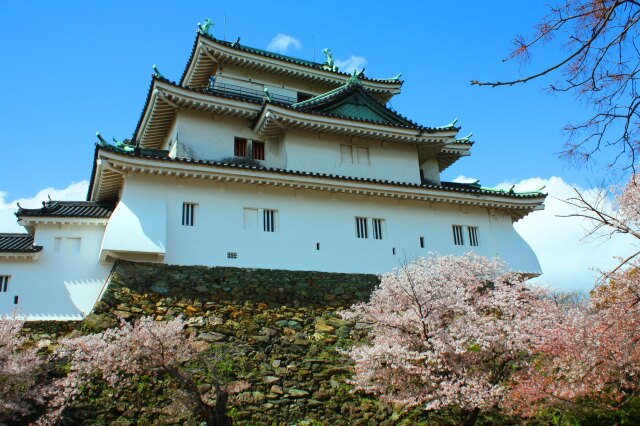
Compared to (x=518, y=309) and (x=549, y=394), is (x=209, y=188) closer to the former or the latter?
(x=518, y=309)

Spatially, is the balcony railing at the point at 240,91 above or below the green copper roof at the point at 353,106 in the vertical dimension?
above

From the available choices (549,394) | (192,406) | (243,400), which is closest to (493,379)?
(549,394)

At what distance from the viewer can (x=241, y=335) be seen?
45.5 ft

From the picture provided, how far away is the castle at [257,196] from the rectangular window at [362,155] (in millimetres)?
80

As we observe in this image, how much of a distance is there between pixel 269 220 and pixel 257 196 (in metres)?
0.90

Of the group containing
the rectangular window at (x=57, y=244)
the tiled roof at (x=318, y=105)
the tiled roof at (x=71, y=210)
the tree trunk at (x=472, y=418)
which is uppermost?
the tiled roof at (x=318, y=105)

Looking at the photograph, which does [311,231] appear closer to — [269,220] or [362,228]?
[269,220]

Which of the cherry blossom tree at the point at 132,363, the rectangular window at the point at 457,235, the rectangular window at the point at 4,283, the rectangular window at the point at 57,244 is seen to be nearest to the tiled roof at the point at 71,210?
the rectangular window at the point at 57,244

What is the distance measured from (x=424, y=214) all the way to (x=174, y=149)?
951 cm

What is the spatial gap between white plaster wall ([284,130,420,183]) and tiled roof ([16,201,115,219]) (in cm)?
656

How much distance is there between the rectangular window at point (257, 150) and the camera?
66.3 ft

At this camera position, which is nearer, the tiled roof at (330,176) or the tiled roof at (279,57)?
the tiled roof at (330,176)

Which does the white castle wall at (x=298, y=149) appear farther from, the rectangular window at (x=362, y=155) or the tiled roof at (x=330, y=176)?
the tiled roof at (x=330, y=176)

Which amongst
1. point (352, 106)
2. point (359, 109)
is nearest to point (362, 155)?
point (359, 109)
